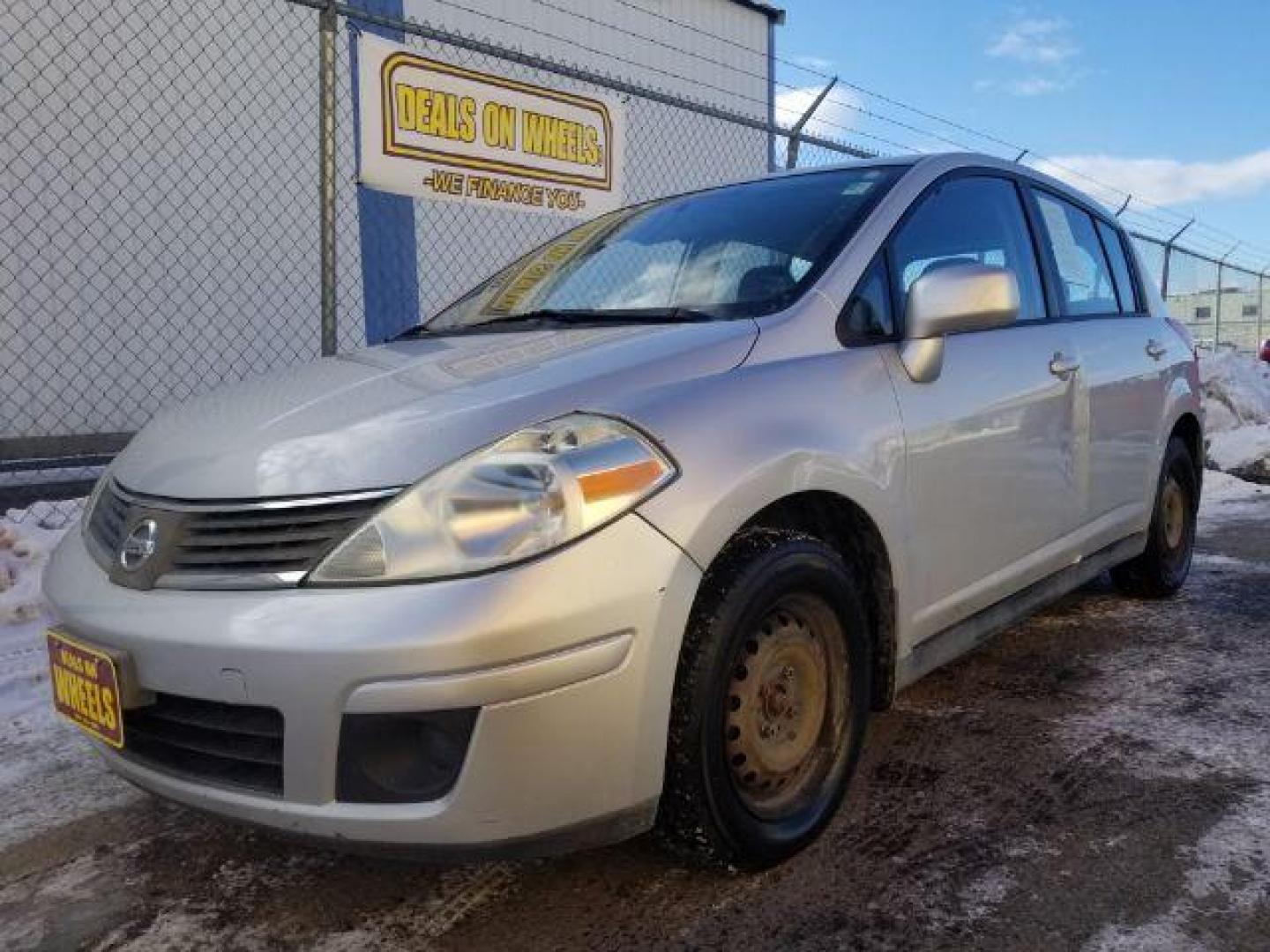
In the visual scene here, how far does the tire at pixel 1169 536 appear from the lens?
13.4 feet

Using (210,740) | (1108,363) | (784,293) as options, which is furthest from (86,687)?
(1108,363)

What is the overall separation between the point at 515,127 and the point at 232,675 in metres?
4.36

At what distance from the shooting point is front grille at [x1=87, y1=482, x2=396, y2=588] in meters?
1.76

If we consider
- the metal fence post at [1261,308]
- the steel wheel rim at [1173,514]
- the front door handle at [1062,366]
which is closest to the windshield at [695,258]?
the front door handle at [1062,366]

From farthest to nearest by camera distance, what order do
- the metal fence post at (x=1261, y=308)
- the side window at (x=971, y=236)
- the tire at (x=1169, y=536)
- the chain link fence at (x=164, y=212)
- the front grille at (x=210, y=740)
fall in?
the metal fence post at (x=1261, y=308) → the chain link fence at (x=164, y=212) → the tire at (x=1169, y=536) → the side window at (x=971, y=236) → the front grille at (x=210, y=740)

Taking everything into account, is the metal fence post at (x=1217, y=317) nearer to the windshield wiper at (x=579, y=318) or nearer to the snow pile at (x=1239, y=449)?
the snow pile at (x=1239, y=449)

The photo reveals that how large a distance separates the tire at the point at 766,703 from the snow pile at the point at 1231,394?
8.72 meters

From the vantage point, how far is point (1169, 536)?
4.24 metres

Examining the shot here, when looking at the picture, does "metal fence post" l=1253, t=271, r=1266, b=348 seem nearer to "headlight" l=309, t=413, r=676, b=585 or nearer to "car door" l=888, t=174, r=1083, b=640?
"car door" l=888, t=174, r=1083, b=640

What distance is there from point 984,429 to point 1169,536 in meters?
2.02

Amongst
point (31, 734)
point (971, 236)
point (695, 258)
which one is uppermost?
point (971, 236)

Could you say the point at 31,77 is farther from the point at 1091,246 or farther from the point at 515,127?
the point at 1091,246

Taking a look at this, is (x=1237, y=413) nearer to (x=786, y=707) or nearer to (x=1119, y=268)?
(x=1119, y=268)

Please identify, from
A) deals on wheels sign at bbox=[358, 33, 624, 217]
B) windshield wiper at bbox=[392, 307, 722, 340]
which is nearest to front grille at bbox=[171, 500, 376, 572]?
windshield wiper at bbox=[392, 307, 722, 340]
